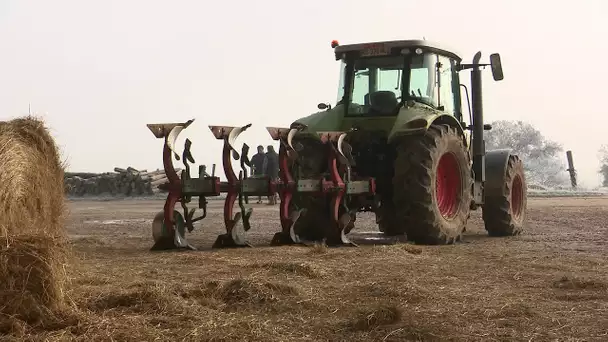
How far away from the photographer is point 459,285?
554 cm

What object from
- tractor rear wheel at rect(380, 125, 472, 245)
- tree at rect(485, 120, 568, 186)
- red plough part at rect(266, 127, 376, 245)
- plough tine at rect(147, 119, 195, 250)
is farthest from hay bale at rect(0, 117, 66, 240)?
tree at rect(485, 120, 568, 186)

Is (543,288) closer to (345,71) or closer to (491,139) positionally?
(345,71)

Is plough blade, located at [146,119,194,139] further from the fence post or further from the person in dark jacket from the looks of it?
the fence post

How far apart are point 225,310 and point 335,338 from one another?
2.90 feet

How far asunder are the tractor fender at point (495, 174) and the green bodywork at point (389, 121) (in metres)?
1.23

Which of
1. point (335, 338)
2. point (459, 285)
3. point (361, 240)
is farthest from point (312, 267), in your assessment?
point (361, 240)

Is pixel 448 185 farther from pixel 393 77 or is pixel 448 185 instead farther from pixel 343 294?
pixel 343 294

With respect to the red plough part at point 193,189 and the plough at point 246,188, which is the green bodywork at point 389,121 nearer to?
the plough at point 246,188

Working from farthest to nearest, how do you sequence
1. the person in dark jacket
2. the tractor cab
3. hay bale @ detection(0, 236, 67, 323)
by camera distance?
the person in dark jacket → the tractor cab → hay bale @ detection(0, 236, 67, 323)

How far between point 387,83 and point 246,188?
8.71ft

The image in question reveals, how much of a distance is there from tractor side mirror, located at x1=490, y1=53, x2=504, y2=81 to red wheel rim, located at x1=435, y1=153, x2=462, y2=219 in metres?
1.48

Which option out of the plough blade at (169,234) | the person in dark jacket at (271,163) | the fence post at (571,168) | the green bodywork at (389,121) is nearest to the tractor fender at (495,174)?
the green bodywork at (389,121)

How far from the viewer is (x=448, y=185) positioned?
958 centimetres

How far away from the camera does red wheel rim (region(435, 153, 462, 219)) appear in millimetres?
9344
